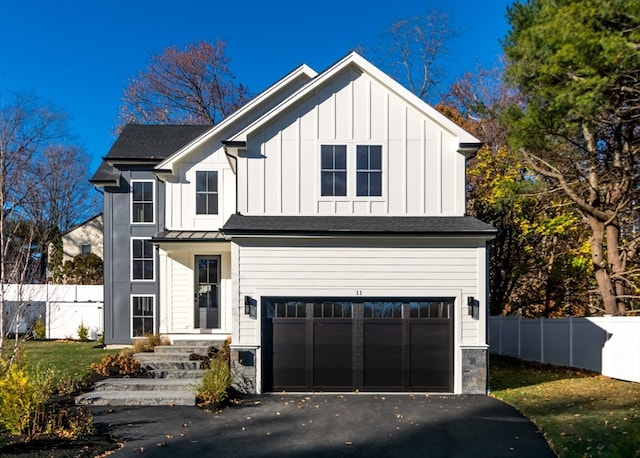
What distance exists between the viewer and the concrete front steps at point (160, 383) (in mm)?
10484

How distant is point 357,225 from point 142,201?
10248mm

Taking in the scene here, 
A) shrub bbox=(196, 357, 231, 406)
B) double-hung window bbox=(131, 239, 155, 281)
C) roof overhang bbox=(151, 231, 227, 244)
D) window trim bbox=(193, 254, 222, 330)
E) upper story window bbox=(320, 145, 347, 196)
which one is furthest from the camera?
double-hung window bbox=(131, 239, 155, 281)

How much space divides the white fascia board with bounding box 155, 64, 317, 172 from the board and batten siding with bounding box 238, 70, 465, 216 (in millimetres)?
4073

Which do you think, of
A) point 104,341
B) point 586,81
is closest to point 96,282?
point 104,341

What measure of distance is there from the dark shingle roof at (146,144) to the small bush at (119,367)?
7545 mm

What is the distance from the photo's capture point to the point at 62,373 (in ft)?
42.3

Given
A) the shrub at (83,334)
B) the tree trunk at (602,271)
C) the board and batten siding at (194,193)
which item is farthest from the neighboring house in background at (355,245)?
the shrub at (83,334)

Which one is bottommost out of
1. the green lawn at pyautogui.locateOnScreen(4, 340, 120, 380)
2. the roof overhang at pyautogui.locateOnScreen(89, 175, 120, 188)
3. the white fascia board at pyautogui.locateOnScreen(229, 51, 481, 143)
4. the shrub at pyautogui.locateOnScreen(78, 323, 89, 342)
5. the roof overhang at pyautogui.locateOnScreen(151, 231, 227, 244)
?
the shrub at pyautogui.locateOnScreen(78, 323, 89, 342)

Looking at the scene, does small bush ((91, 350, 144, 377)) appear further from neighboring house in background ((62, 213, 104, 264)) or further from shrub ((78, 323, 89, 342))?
neighboring house in background ((62, 213, 104, 264))

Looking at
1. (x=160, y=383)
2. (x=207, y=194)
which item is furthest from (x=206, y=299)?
(x=160, y=383)

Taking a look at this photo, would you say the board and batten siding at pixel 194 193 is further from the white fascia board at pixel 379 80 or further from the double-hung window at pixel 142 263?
the white fascia board at pixel 379 80

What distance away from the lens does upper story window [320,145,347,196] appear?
1240cm

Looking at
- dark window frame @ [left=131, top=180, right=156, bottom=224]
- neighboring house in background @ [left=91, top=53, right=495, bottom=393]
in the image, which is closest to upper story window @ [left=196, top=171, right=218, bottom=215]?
neighboring house in background @ [left=91, top=53, right=495, bottom=393]

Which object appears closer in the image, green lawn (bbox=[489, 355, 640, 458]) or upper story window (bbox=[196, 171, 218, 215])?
green lawn (bbox=[489, 355, 640, 458])
